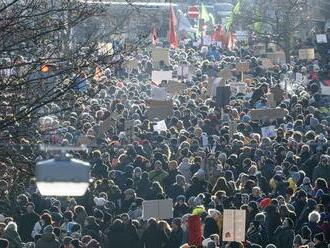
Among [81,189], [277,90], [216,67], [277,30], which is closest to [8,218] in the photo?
[81,189]

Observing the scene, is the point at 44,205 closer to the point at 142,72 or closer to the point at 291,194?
the point at 291,194

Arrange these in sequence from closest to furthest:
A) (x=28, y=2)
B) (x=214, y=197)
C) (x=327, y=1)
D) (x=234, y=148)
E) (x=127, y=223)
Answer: (x=28, y=2) → (x=127, y=223) → (x=214, y=197) → (x=234, y=148) → (x=327, y=1)

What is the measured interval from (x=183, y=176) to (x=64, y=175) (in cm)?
1302

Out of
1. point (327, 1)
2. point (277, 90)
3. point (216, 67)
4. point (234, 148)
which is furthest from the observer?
point (327, 1)

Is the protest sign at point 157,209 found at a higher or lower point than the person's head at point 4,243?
lower

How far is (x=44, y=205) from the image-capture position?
2083 cm

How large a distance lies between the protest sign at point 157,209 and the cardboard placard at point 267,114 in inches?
351

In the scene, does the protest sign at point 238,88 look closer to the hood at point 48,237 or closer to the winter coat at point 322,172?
the winter coat at point 322,172

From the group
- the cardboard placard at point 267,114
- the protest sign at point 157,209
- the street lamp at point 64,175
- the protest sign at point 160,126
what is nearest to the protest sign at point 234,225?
the protest sign at point 157,209

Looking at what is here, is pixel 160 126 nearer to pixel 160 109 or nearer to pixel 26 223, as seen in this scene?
pixel 160 109

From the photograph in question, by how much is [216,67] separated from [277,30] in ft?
39.2

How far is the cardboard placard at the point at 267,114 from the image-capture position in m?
28.3

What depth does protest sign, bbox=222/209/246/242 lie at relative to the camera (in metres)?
18.1

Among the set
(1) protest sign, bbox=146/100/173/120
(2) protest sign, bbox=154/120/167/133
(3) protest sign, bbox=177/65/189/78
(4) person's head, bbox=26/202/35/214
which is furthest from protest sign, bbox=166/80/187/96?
(4) person's head, bbox=26/202/35/214
